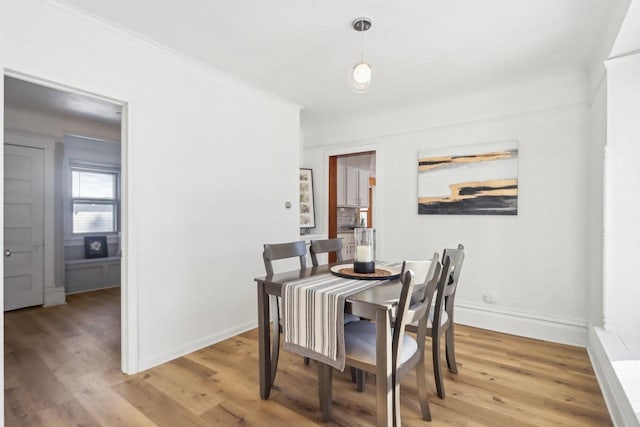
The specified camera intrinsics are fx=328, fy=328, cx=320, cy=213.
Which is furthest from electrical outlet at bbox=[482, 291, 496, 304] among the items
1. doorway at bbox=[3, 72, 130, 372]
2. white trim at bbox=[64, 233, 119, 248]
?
white trim at bbox=[64, 233, 119, 248]

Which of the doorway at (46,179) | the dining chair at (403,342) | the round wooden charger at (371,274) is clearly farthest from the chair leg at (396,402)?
the doorway at (46,179)

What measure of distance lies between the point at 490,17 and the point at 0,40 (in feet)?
9.44

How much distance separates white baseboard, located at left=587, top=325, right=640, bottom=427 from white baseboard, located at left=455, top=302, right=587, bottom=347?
0.43 m

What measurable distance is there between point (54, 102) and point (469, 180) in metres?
4.71

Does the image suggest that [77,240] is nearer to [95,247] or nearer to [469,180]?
[95,247]

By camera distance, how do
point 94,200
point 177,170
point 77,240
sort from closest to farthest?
point 177,170, point 77,240, point 94,200

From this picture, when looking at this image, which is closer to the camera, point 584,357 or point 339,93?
point 584,357

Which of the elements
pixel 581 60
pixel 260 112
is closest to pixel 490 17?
pixel 581 60

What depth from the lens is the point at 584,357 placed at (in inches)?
106

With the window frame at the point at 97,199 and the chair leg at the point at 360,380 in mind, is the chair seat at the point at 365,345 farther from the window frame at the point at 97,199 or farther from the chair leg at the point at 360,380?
the window frame at the point at 97,199

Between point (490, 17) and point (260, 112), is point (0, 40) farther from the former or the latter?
point (490, 17)

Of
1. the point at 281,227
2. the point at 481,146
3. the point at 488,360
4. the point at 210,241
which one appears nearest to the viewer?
the point at 488,360

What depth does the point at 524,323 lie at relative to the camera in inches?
126

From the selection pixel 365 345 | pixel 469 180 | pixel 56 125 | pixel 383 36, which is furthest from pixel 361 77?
pixel 56 125
